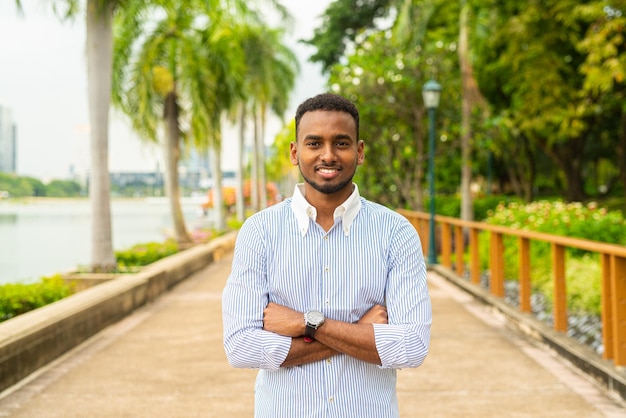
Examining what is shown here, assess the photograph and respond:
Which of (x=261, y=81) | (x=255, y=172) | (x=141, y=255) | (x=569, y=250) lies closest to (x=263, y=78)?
(x=261, y=81)

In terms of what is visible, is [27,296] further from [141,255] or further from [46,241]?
[46,241]

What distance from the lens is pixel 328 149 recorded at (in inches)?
87.0

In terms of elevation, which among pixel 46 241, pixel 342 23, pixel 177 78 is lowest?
pixel 46 241

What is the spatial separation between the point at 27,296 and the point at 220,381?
9.79 ft

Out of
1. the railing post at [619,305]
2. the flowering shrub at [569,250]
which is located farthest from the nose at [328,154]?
the flowering shrub at [569,250]

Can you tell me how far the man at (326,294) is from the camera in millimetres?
2219

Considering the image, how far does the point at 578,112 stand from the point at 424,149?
4210 millimetres

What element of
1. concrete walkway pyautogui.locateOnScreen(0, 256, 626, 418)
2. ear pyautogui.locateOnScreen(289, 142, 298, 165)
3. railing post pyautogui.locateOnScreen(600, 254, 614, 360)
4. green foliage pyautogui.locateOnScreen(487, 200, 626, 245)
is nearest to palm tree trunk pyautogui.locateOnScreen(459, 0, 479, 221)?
green foliage pyautogui.locateOnScreen(487, 200, 626, 245)

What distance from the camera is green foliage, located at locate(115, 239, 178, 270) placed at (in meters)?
14.0

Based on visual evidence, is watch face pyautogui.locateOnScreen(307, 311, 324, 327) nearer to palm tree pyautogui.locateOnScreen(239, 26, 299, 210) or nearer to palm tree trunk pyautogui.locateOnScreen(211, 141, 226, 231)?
palm tree pyautogui.locateOnScreen(239, 26, 299, 210)

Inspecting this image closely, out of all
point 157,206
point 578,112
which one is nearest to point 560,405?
point 578,112

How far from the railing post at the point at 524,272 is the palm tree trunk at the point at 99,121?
19.8 ft

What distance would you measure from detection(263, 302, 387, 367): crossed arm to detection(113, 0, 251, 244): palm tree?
1521 cm

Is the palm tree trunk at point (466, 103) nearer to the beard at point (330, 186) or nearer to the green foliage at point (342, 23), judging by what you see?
the green foliage at point (342, 23)
